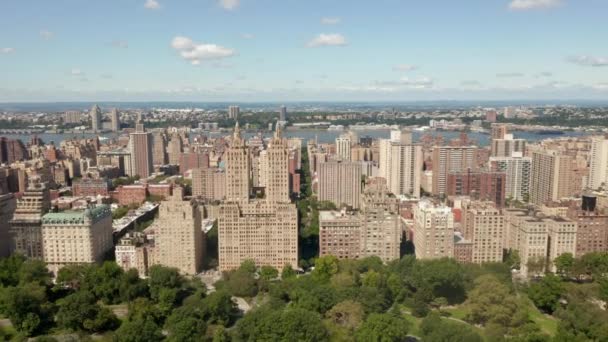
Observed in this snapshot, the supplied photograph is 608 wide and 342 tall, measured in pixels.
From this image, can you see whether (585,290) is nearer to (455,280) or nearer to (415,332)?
(455,280)

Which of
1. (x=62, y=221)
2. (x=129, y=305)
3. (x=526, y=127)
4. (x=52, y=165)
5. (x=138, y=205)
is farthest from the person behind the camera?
(x=526, y=127)

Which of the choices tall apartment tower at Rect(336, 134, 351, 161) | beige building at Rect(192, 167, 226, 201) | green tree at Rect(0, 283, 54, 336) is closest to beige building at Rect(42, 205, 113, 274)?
green tree at Rect(0, 283, 54, 336)

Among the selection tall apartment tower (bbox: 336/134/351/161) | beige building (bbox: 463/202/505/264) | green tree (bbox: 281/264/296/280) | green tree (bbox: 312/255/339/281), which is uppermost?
tall apartment tower (bbox: 336/134/351/161)

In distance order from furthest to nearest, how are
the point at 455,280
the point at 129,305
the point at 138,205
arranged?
1. the point at 138,205
2. the point at 455,280
3. the point at 129,305

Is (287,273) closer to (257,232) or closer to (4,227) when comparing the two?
(257,232)

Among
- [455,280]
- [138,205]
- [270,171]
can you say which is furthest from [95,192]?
[455,280]

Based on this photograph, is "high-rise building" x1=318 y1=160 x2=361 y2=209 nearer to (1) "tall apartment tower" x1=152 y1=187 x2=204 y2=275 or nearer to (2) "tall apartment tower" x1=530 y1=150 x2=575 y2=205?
(2) "tall apartment tower" x1=530 y1=150 x2=575 y2=205

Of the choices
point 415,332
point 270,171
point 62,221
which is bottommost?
point 415,332

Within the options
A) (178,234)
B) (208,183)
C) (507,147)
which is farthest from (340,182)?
(507,147)
